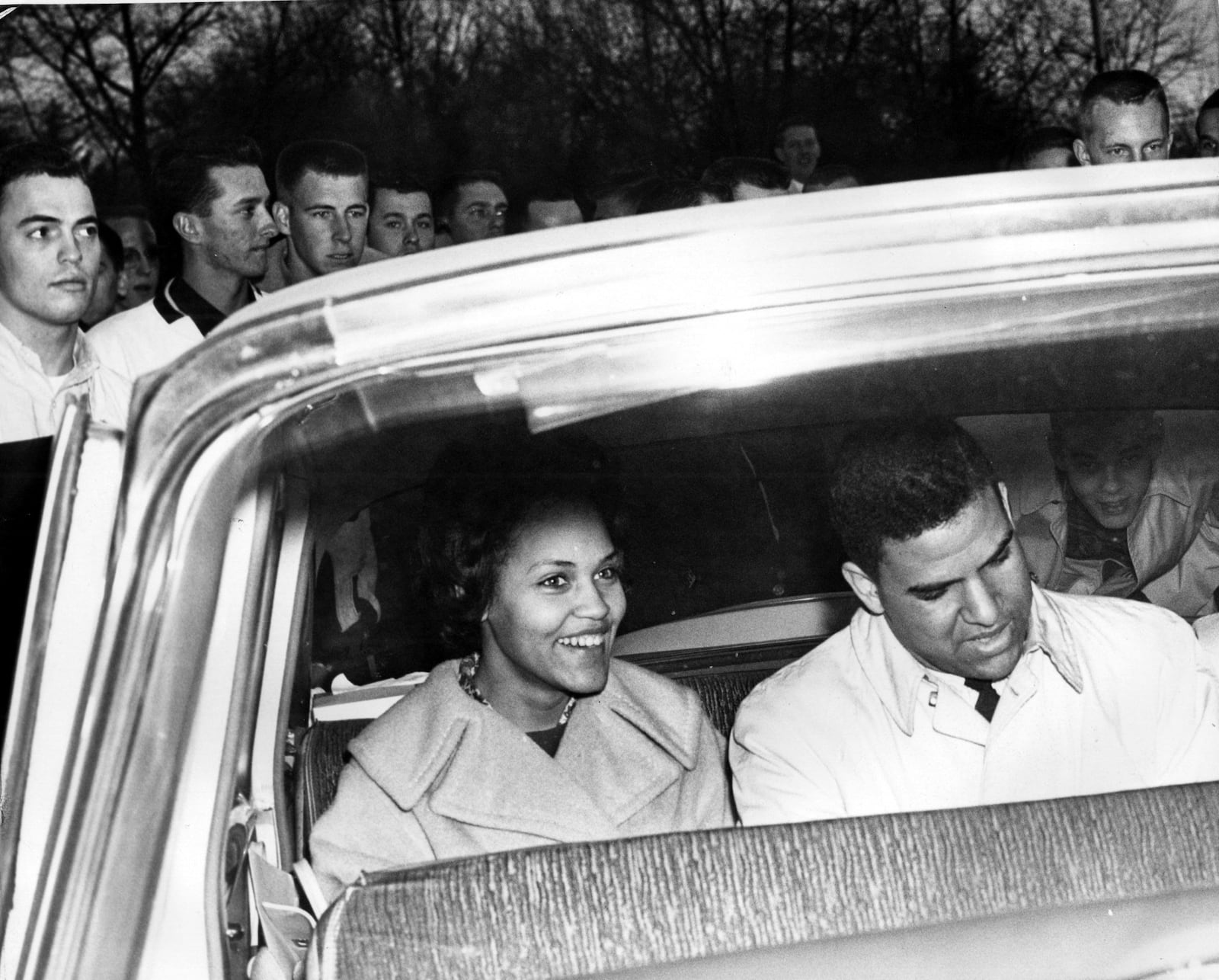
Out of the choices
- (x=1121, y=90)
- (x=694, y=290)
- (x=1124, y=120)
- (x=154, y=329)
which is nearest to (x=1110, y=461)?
(x=694, y=290)

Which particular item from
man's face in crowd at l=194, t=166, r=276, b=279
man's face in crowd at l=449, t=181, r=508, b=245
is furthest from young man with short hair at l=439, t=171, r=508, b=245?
man's face in crowd at l=194, t=166, r=276, b=279

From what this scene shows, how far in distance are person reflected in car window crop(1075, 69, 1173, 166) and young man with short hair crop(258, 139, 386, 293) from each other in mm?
1856

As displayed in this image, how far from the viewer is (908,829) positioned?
1106mm

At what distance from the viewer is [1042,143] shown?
167 inches

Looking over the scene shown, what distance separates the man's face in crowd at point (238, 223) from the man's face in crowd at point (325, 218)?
0.65ft

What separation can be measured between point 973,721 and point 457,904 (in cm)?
77

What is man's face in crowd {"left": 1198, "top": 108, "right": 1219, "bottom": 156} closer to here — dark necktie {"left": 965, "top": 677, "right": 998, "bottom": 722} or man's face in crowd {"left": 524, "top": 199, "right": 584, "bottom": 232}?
man's face in crowd {"left": 524, "top": 199, "right": 584, "bottom": 232}

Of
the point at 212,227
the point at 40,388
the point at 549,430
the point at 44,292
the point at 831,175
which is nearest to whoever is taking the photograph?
the point at 549,430

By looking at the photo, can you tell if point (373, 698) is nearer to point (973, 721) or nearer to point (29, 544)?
point (29, 544)

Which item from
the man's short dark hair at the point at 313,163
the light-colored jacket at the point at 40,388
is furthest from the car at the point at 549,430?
the man's short dark hair at the point at 313,163

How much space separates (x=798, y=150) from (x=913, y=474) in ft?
11.1

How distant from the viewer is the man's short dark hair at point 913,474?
5.20 ft

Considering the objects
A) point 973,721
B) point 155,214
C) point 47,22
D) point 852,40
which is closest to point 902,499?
point 973,721

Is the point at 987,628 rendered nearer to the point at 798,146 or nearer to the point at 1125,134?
the point at 1125,134
